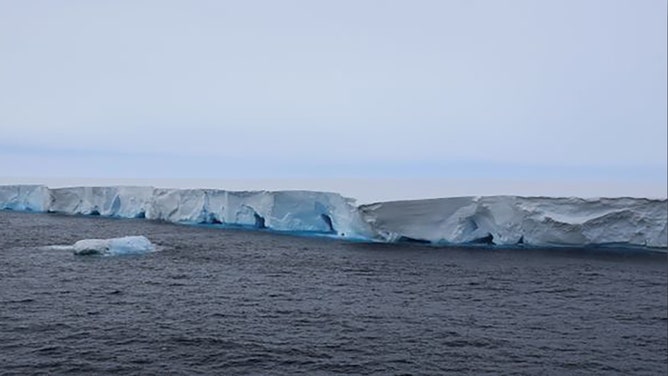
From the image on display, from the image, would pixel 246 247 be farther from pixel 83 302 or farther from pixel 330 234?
pixel 83 302

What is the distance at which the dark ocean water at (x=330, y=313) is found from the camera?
9.80m

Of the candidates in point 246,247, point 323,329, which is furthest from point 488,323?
point 246,247

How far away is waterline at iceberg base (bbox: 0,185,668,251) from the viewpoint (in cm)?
2273

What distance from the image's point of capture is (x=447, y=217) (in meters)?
25.0

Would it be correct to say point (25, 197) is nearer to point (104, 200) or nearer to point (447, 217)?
point (104, 200)

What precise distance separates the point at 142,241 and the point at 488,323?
13.7 meters

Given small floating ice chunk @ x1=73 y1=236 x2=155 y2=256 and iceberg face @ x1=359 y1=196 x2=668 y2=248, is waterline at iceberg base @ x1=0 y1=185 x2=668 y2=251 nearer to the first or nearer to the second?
iceberg face @ x1=359 y1=196 x2=668 y2=248

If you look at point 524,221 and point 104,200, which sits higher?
point 104,200

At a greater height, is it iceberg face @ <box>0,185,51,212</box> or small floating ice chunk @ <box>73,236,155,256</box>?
iceberg face @ <box>0,185,51,212</box>

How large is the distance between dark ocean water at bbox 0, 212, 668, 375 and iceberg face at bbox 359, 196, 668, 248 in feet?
3.82

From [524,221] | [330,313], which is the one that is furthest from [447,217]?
[330,313]

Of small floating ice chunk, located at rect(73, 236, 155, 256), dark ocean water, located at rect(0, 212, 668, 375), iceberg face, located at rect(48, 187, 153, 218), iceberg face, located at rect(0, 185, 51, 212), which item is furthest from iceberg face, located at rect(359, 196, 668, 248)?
iceberg face, located at rect(0, 185, 51, 212)

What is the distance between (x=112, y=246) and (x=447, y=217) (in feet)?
43.0

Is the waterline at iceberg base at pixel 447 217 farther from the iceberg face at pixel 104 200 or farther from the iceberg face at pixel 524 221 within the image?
the iceberg face at pixel 104 200
